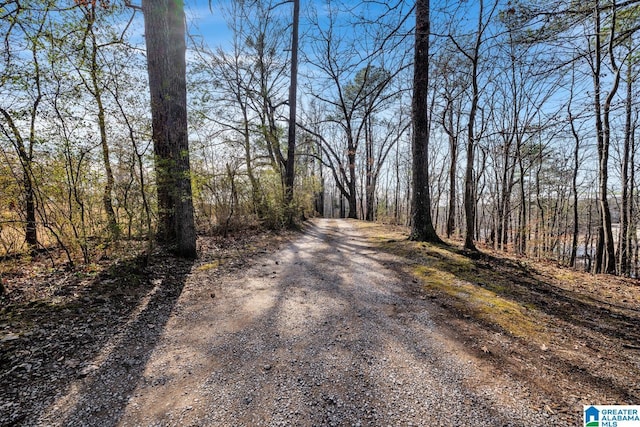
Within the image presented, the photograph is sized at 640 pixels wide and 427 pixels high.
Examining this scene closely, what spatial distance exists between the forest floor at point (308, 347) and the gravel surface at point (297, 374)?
11mm

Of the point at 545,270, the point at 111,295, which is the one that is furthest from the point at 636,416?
the point at 111,295

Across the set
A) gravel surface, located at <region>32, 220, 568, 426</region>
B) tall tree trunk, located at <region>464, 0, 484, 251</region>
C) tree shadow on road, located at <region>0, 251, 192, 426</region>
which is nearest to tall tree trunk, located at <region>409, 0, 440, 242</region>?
tall tree trunk, located at <region>464, 0, 484, 251</region>

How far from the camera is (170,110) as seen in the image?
4277mm

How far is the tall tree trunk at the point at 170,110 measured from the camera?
4.18 m

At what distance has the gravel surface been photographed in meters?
1.46

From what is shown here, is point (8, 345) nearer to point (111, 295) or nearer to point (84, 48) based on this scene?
point (111, 295)

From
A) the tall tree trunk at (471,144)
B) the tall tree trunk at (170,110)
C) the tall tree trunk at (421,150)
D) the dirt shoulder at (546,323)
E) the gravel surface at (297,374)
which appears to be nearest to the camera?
the gravel surface at (297,374)

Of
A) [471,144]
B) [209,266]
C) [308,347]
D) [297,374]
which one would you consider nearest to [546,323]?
[308,347]

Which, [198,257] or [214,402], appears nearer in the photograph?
[214,402]

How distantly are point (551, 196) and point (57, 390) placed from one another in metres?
22.0

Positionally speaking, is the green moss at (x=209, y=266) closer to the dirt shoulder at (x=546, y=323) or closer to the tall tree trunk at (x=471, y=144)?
the dirt shoulder at (x=546, y=323)

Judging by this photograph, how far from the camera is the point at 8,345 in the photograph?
197 cm

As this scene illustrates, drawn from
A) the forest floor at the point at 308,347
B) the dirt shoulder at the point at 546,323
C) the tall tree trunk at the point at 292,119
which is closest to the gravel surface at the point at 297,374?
the forest floor at the point at 308,347

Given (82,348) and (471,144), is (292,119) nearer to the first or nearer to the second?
(471,144)
